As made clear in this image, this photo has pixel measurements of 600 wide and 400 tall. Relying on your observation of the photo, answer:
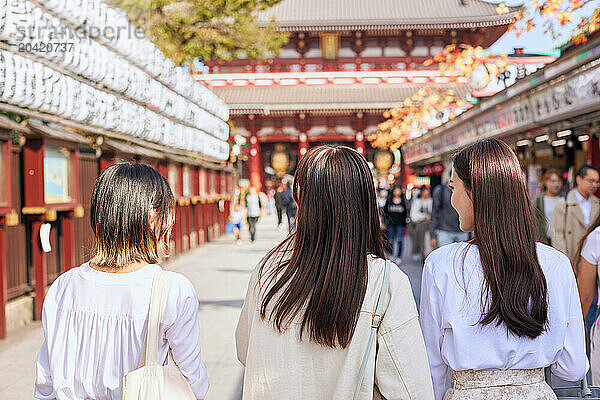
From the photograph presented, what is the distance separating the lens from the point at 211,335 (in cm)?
696

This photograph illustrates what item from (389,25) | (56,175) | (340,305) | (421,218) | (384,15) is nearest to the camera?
(340,305)

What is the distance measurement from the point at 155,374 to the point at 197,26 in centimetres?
1310

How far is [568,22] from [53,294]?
727cm

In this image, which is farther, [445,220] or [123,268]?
[445,220]

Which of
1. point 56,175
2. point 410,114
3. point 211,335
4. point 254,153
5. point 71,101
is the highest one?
point 410,114

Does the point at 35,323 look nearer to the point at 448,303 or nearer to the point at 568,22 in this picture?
the point at 448,303

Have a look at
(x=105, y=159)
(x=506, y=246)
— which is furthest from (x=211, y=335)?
(x=506, y=246)

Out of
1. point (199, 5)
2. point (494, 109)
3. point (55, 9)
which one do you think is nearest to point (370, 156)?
point (199, 5)

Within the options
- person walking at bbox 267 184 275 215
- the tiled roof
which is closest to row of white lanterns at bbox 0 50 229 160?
the tiled roof

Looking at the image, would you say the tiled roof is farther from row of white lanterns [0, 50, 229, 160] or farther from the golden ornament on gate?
row of white lanterns [0, 50, 229, 160]

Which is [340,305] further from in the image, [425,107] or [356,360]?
[425,107]

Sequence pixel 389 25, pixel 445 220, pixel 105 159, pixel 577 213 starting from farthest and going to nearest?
pixel 389 25 → pixel 105 159 → pixel 445 220 → pixel 577 213

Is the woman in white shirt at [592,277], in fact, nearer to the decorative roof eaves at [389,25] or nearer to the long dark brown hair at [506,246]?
the long dark brown hair at [506,246]

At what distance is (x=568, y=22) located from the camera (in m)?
7.90
